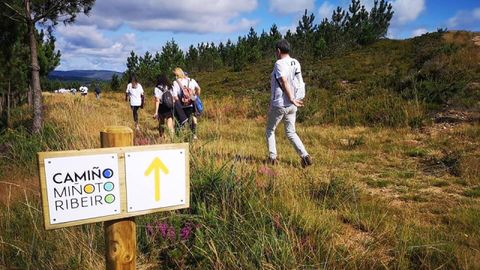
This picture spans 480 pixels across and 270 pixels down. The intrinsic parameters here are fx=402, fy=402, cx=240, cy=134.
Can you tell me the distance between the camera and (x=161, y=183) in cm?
188

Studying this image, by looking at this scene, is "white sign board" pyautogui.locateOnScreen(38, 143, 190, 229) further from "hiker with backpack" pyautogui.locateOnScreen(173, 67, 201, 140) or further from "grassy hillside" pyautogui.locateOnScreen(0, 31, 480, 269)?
"hiker with backpack" pyautogui.locateOnScreen(173, 67, 201, 140)

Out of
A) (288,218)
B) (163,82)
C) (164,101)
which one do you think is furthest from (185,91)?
(288,218)

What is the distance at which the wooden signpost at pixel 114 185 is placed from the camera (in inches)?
65.0

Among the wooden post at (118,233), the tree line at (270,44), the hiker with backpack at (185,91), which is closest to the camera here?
the wooden post at (118,233)

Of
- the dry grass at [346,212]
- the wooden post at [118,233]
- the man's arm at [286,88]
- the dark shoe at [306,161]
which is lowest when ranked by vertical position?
the dry grass at [346,212]

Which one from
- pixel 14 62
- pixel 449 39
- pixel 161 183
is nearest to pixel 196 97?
pixel 161 183

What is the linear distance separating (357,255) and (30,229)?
8.72ft

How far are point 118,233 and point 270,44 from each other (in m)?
54.9

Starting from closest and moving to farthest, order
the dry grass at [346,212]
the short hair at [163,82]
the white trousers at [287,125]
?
the dry grass at [346,212]
the white trousers at [287,125]
the short hair at [163,82]

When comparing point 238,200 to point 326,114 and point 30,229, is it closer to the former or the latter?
point 30,229

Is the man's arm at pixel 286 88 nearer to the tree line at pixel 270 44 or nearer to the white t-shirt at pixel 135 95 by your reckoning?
the white t-shirt at pixel 135 95

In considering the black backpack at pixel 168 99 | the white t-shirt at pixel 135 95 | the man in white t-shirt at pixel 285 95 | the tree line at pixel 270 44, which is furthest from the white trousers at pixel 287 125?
the tree line at pixel 270 44

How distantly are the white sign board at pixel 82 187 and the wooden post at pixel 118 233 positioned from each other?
84 mm

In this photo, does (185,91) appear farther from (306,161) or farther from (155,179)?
(155,179)
